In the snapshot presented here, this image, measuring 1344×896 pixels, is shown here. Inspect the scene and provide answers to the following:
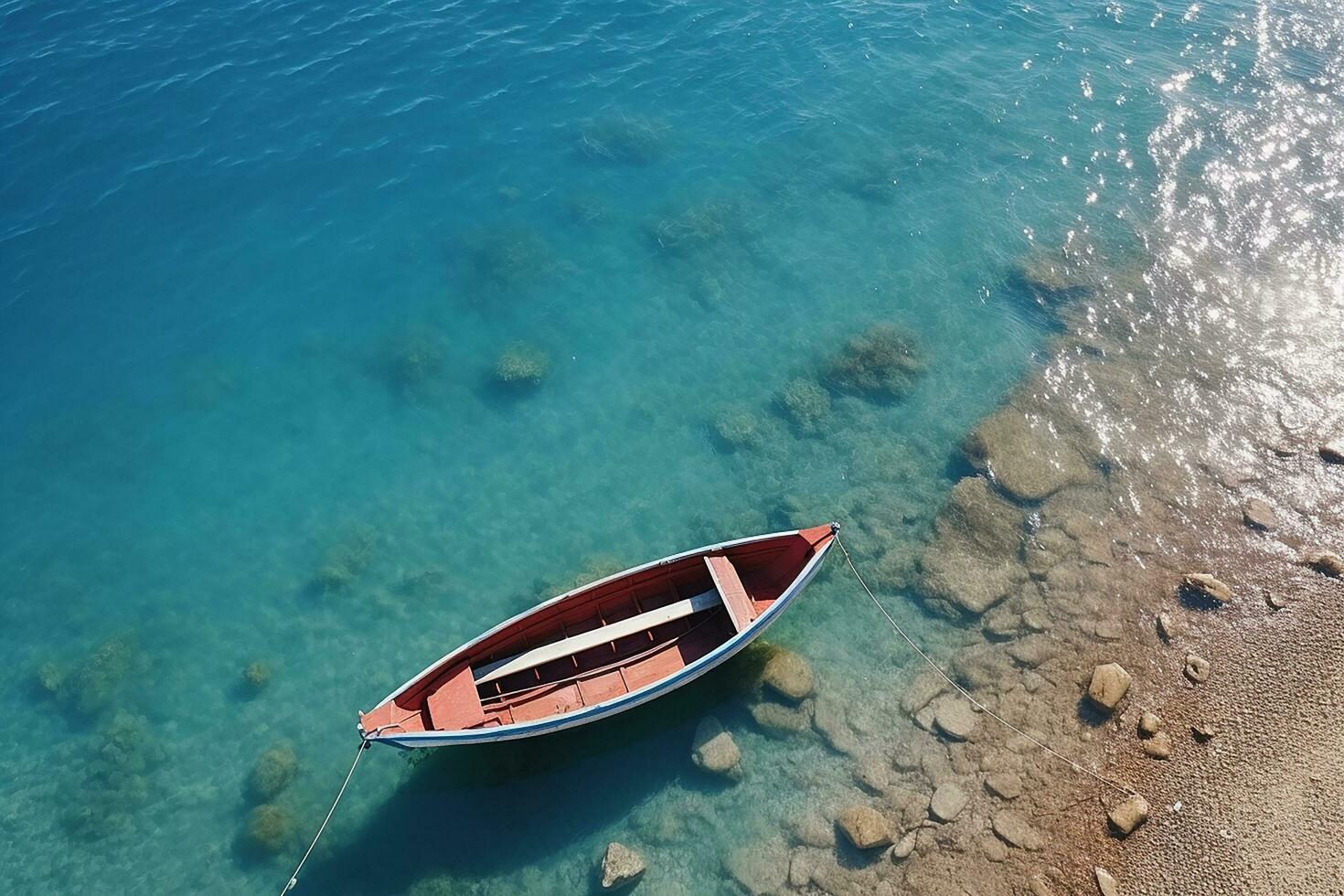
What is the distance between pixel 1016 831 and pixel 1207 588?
8555mm

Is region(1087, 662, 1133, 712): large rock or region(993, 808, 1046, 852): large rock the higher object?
region(1087, 662, 1133, 712): large rock

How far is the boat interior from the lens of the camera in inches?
691

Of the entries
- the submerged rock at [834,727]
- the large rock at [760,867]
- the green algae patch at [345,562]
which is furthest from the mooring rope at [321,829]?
the submerged rock at [834,727]

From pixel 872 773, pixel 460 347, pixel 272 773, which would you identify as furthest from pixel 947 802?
pixel 460 347

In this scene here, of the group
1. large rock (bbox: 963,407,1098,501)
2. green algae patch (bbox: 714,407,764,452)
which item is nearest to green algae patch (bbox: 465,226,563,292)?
green algae patch (bbox: 714,407,764,452)

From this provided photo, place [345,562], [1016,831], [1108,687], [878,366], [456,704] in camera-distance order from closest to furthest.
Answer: [1016,831], [456,704], [1108,687], [345,562], [878,366]

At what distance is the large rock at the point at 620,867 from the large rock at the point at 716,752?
97.6 inches

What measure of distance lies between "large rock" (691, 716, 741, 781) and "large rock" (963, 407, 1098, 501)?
10.9 metres

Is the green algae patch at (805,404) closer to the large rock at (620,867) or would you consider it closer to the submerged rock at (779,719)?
the submerged rock at (779,719)

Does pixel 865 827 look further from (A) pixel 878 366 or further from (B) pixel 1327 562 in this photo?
(B) pixel 1327 562

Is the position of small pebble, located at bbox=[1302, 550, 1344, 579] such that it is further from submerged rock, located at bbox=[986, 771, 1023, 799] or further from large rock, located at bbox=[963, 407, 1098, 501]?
submerged rock, located at bbox=[986, 771, 1023, 799]

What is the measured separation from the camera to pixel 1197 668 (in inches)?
728

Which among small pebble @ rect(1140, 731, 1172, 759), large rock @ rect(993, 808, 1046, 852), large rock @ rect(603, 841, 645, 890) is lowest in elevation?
large rock @ rect(603, 841, 645, 890)

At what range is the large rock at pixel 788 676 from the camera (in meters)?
19.0
